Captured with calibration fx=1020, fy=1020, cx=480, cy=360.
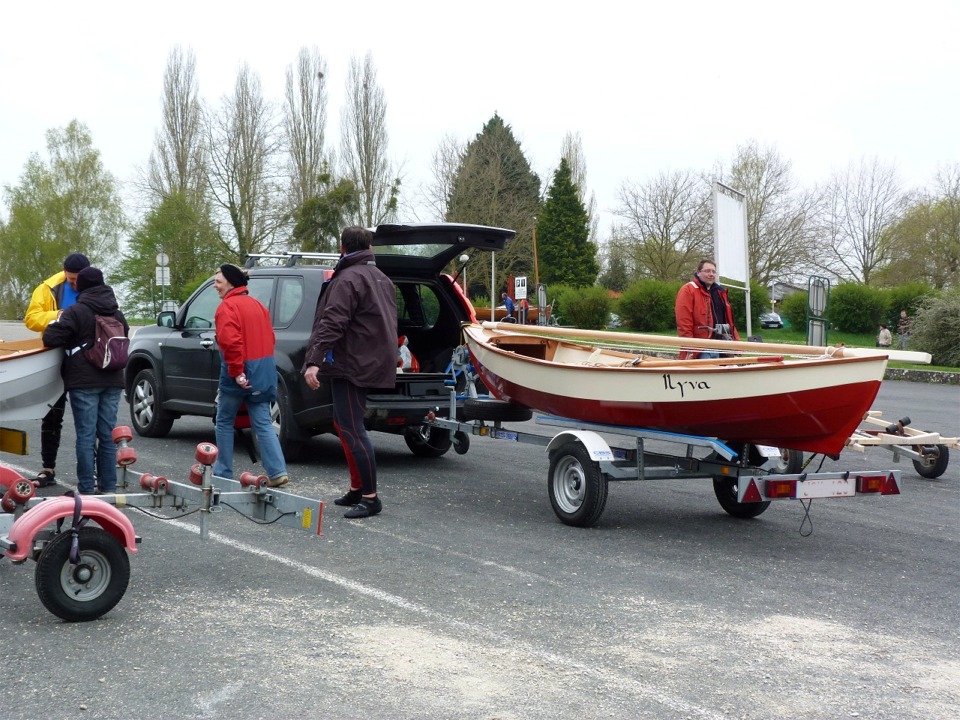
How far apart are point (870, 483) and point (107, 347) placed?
503 cm

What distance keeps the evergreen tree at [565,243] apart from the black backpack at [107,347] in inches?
2210

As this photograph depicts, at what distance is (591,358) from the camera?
28.3ft


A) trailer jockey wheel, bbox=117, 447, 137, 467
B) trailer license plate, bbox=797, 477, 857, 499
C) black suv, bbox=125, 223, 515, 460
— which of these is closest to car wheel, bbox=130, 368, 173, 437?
black suv, bbox=125, 223, 515, 460

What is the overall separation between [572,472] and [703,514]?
1262mm

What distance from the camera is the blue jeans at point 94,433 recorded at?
6.82 metres

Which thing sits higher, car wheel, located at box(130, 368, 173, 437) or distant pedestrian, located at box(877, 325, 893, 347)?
distant pedestrian, located at box(877, 325, 893, 347)

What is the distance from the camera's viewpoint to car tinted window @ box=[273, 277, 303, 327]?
31.3 ft

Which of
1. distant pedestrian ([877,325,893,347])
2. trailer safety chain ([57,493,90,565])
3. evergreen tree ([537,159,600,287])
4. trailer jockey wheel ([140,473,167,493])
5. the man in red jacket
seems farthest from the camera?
evergreen tree ([537,159,600,287])

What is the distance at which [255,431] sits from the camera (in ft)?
24.1

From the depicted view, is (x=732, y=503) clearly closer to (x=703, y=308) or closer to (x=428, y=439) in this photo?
(x=703, y=308)

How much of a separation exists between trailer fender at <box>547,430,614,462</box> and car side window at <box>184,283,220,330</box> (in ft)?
15.6

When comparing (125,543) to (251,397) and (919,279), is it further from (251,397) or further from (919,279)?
(919,279)

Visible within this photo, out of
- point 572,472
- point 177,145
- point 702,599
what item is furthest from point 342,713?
point 177,145

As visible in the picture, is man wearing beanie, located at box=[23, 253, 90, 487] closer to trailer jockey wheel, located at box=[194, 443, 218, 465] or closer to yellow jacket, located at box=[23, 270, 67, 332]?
yellow jacket, located at box=[23, 270, 67, 332]
